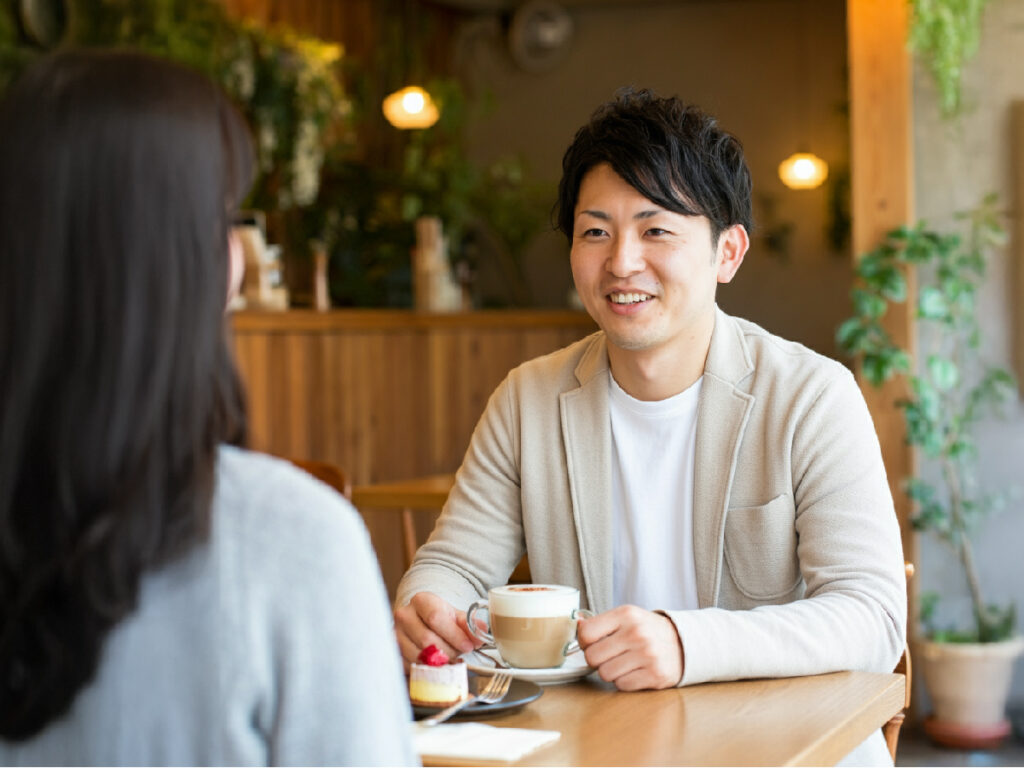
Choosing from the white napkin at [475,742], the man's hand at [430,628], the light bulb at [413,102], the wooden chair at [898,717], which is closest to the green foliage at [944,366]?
the wooden chair at [898,717]

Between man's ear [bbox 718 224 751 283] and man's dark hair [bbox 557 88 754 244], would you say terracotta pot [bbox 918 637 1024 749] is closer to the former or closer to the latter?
man's ear [bbox 718 224 751 283]

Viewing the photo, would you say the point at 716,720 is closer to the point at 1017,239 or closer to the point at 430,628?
the point at 430,628

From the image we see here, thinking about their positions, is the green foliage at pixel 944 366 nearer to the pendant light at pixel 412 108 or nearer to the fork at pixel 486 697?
the fork at pixel 486 697

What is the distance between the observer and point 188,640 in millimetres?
847

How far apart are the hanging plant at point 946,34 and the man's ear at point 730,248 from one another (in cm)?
250

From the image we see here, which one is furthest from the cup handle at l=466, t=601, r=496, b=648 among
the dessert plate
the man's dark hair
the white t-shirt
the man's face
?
the man's dark hair

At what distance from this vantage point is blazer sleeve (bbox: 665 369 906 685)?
146 cm

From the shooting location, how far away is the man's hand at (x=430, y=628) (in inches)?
63.1

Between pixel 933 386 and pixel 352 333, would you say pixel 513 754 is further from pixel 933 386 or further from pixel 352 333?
pixel 352 333

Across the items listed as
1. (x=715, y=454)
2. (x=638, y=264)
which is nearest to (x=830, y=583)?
(x=715, y=454)

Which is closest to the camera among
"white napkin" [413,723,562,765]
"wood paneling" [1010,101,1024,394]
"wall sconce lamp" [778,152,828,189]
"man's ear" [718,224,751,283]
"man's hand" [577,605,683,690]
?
"white napkin" [413,723,562,765]

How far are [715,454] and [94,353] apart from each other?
3.78 feet

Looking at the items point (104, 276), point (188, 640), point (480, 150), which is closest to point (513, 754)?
point (188, 640)

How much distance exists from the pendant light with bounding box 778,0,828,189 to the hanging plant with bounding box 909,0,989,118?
3.30m
